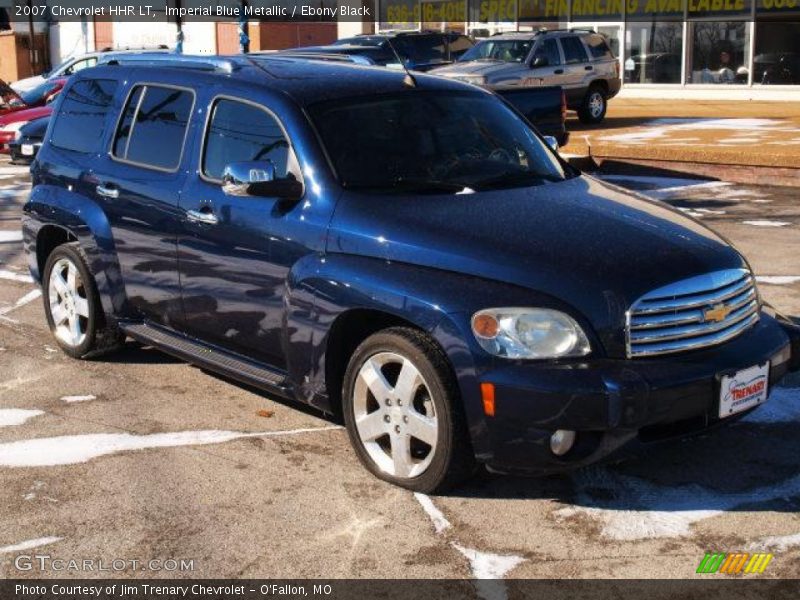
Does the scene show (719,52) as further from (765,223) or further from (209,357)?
(209,357)

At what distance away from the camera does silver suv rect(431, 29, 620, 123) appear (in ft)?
66.4

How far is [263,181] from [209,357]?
1.07 meters

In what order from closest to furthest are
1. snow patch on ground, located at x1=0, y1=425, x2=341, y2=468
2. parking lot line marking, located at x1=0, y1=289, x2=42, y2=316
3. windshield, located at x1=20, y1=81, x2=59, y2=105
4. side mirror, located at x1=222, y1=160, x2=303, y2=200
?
side mirror, located at x1=222, y1=160, x2=303, y2=200, snow patch on ground, located at x1=0, y1=425, x2=341, y2=468, parking lot line marking, located at x1=0, y1=289, x2=42, y2=316, windshield, located at x1=20, y1=81, x2=59, y2=105

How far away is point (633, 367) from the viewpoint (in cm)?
457

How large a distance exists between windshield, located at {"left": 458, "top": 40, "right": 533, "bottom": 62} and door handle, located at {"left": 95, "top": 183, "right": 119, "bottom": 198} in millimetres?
14890

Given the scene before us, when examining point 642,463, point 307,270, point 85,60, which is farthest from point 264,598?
point 85,60

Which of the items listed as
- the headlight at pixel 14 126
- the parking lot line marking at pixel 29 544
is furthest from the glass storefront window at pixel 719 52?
→ the parking lot line marking at pixel 29 544

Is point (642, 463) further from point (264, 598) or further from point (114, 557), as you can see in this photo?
point (114, 557)

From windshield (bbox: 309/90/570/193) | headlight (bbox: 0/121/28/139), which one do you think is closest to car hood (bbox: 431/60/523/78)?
headlight (bbox: 0/121/28/139)

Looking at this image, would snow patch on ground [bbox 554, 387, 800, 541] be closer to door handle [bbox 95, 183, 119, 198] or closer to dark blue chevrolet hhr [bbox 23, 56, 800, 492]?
dark blue chevrolet hhr [bbox 23, 56, 800, 492]

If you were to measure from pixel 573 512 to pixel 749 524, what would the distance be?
688mm

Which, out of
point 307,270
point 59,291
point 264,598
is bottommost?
point 264,598

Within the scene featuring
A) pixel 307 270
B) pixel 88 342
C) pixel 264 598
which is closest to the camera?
pixel 264 598

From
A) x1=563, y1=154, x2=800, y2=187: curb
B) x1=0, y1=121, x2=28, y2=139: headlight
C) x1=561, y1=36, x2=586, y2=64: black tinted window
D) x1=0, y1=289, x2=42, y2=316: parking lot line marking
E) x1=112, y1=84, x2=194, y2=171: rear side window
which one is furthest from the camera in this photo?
x1=561, y1=36, x2=586, y2=64: black tinted window
